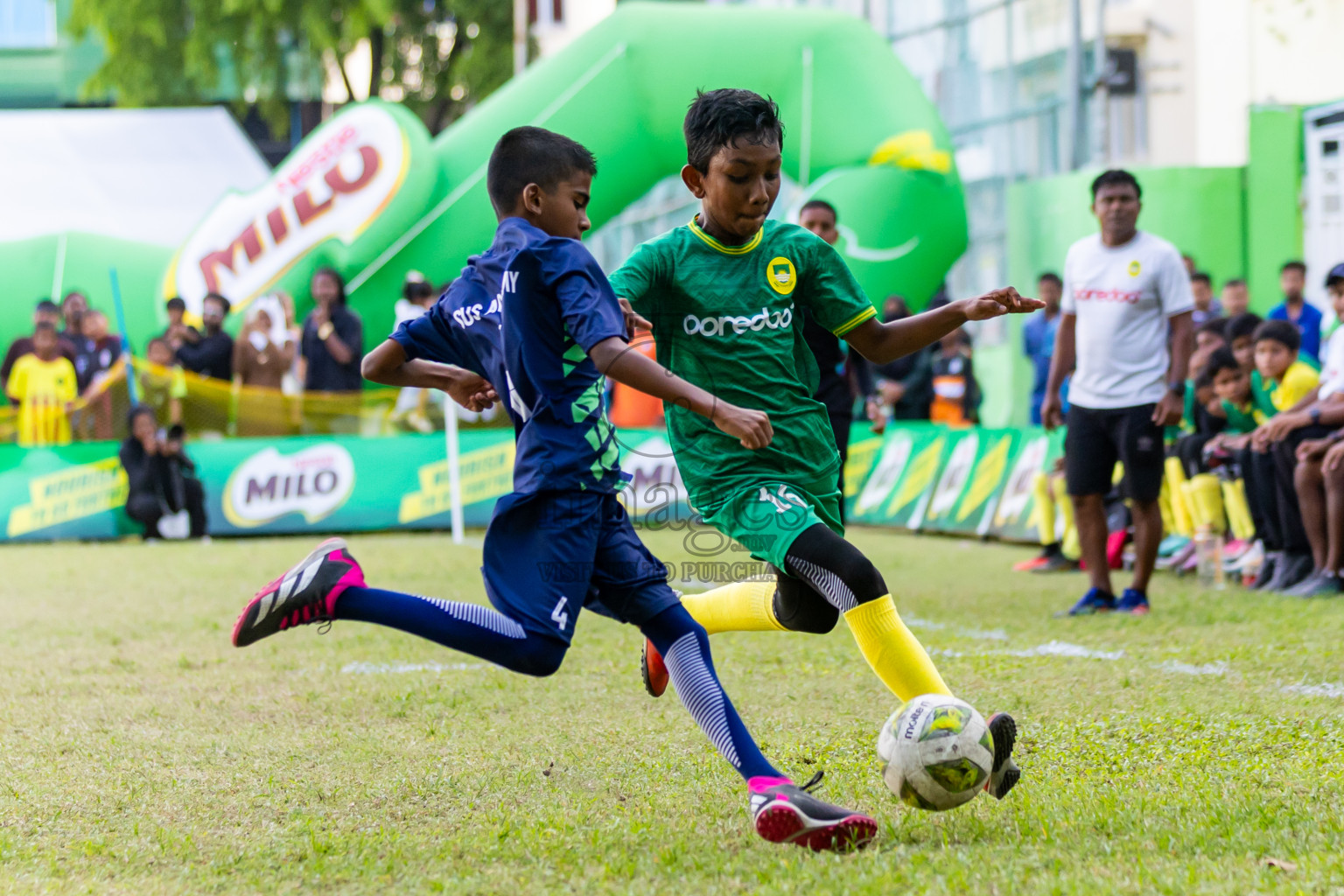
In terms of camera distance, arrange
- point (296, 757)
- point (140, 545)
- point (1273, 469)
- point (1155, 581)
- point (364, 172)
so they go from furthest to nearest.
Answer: point (364, 172), point (140, 545), point (1155, 581), point (1273, 469), point (296, 757)

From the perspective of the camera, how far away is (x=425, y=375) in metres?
4.27

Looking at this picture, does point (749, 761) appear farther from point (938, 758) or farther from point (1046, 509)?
point (1046, 509)

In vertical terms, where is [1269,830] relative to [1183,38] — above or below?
below

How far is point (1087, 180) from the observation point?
58.9ft

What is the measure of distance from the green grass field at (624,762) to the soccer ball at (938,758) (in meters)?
0.09

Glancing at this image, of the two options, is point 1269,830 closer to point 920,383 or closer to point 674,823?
point 674,823

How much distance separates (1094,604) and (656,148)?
32.3 feet

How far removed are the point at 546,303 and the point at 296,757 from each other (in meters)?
1.77

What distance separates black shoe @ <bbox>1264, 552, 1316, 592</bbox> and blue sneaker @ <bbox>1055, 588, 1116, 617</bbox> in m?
1.38

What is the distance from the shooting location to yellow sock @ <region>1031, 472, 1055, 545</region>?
10.3 metres

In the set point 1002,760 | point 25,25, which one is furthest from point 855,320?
point 25,25

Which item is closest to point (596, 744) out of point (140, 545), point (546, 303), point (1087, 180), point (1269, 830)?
point (546, 303)

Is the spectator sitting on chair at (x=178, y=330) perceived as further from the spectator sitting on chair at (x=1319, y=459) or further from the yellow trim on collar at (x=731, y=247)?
the yellow trim on collar at (x=731, y=247)

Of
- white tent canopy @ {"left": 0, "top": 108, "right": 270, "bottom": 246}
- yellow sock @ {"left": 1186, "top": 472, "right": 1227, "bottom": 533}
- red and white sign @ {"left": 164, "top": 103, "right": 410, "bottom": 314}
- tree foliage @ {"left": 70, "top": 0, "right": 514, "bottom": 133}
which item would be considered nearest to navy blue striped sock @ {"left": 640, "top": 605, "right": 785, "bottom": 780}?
yellow sock @ {"left": 1186, "top": 472, "right": 1227, "bottom": 533}
